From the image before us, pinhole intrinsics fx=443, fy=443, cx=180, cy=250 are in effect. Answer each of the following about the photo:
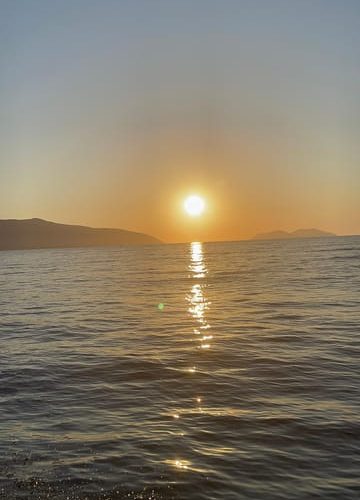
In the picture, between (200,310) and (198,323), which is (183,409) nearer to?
(198,323)

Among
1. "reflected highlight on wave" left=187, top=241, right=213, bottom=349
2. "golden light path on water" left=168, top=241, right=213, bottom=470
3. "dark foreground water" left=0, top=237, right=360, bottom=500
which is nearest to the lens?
"dark foreground water" left=0, top=237, right=360, bottom=500

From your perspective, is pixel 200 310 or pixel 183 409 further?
pixel 200 310

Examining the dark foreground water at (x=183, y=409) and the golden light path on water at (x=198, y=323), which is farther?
the golden light path on water at (x=198, y=323)

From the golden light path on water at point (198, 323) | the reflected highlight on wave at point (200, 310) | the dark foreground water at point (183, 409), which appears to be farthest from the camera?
the reflected highlight on wave at point (200, 310)

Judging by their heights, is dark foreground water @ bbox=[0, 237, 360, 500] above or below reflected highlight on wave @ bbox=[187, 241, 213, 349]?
below

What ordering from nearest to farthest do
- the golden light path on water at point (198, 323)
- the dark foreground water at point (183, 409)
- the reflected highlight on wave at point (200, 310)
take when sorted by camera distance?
the dark foreground water at point (183, 409) → the golden light path on water at point (198, 323) → the reflected highlight on wave at point (200, 310)

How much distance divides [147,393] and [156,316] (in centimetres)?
1479

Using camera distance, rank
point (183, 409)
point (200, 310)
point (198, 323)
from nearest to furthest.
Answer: point (183, 409) → point (198, 323) → point (200, 310)

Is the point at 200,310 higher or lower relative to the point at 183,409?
higher

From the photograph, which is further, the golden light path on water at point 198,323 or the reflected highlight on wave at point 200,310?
the reflected highlight on wave at point 200,310

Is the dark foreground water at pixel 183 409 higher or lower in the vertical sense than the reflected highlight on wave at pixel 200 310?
lower

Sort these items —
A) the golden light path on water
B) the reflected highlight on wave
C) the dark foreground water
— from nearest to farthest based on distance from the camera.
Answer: the dark foreground water → the golden light path on water → the reflected highlight on wave

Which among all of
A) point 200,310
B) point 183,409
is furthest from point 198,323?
point 183,409

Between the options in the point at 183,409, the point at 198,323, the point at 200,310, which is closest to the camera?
the point at 183,409
